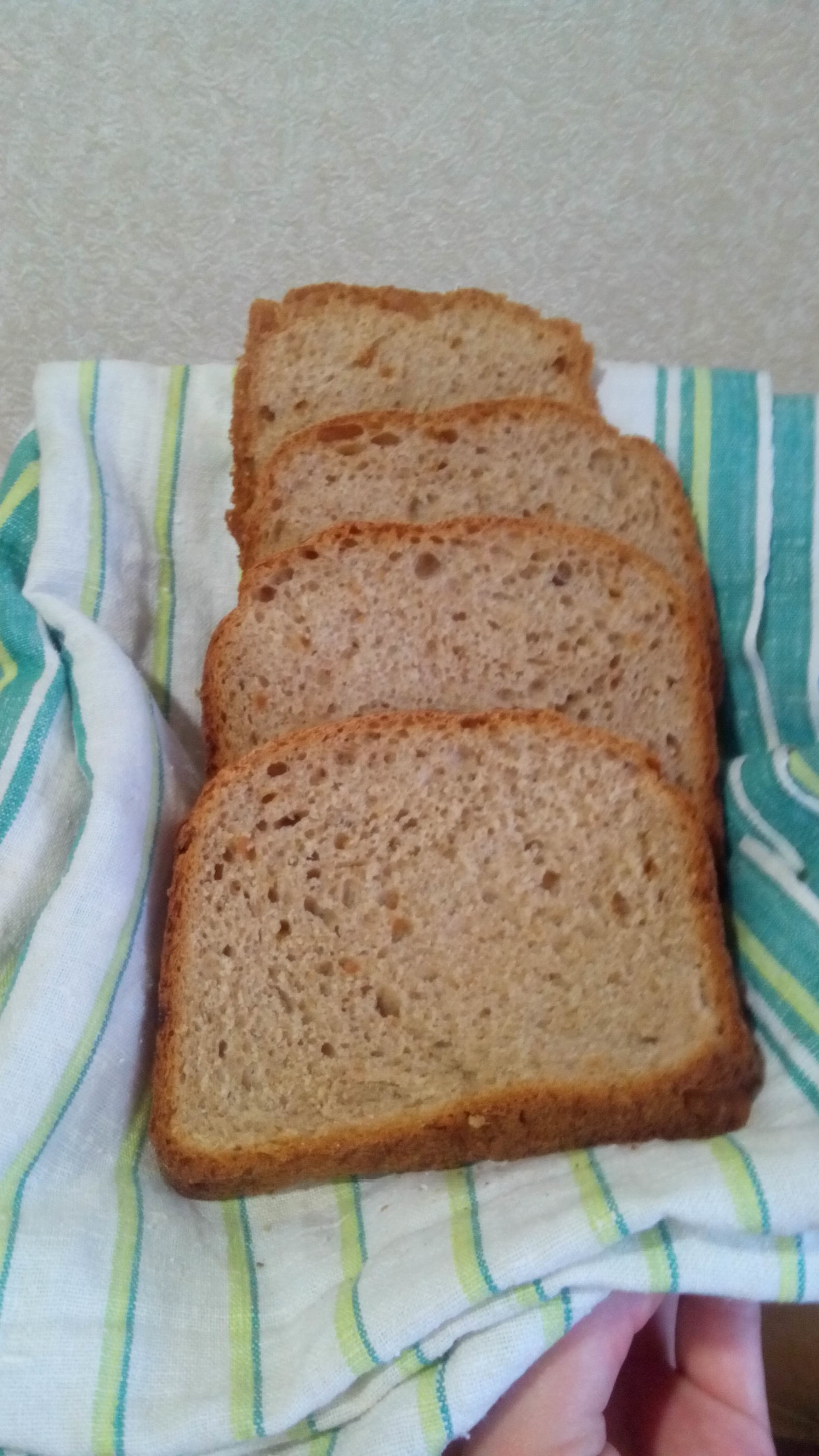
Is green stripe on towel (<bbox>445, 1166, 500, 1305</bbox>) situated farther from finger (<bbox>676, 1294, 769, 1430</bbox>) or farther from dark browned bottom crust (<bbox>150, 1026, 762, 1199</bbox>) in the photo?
finger (<bbox>676, 1294, 769, 1430</bbox>)

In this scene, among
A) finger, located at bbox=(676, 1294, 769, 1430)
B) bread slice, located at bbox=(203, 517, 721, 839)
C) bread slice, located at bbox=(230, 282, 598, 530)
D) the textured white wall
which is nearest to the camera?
finger, located at bbox=(676, 1294, 769, 1430)

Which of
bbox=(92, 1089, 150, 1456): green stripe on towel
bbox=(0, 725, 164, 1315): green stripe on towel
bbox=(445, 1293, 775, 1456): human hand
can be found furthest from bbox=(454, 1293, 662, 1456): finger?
bbox=(0, 725, 164, 1315): green stripe on towel

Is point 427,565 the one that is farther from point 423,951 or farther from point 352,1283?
point 352,1283

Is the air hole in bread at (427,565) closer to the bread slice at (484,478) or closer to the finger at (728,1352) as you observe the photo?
the bread slice at (484,478)

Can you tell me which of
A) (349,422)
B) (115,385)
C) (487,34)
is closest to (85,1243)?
(349,422)

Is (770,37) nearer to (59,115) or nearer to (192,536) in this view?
(59,115)

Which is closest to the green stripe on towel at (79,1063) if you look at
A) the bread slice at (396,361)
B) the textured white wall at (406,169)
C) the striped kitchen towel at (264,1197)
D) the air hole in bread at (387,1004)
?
the striped kitchen towel at (264,1197)
